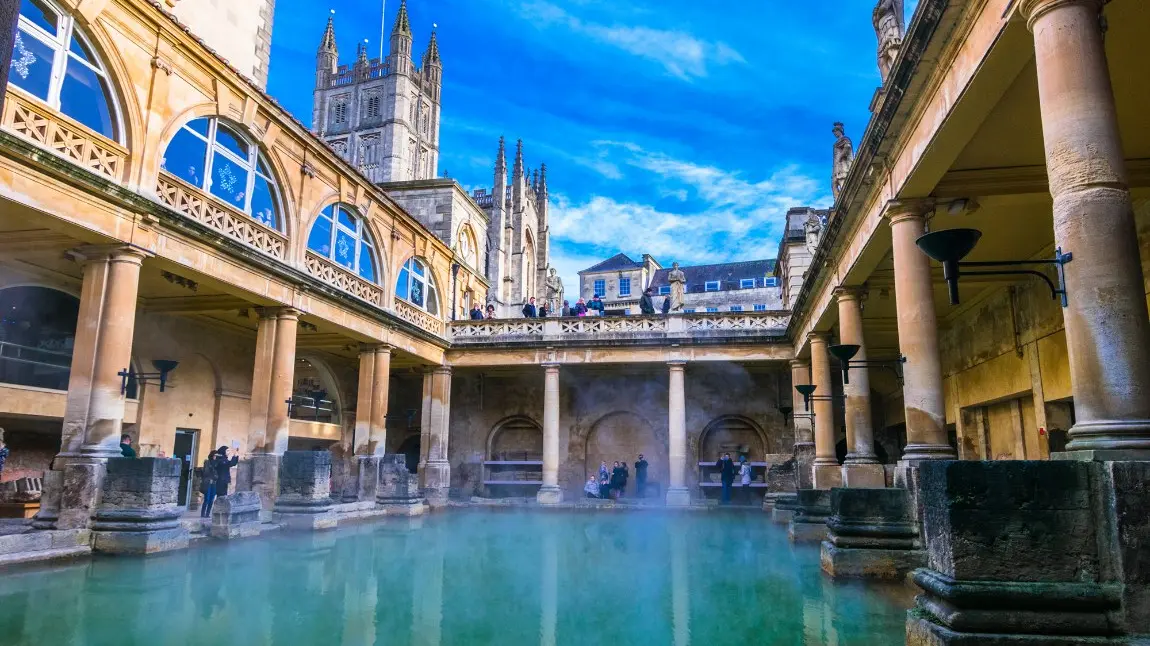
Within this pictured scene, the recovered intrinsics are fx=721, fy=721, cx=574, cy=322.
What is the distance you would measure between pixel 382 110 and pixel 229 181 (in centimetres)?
5558

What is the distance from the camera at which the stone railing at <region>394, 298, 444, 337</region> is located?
22109 millimetres

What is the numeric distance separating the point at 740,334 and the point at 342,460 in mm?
12856

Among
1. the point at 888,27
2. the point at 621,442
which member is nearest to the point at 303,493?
the point at 888,27

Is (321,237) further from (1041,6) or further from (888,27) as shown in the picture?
(1041,6)

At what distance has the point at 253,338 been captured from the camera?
22.0 m

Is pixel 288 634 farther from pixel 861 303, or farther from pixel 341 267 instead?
pixel 341 267

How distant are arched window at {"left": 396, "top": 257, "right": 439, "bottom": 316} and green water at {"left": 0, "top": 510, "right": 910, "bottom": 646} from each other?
11597 mm

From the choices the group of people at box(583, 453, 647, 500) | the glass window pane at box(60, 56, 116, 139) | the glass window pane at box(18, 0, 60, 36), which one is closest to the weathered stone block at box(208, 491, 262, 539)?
the glass window pane at box(60, 56, 116, 139)

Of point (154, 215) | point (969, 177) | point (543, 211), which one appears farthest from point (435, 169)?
point (969, 177)

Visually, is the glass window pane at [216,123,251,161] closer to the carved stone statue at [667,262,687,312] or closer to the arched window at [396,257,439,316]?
the arched window at [396,257,439,316]

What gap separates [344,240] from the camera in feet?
63.5

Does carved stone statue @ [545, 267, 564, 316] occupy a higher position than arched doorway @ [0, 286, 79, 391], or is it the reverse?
carved stone statue @ [545, 267, 564, 316]

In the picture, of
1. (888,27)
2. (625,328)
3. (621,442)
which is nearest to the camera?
(888,27)

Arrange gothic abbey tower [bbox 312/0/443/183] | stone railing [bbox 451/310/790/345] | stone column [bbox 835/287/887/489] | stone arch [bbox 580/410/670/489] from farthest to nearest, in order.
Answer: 1. gothic abbey tower [bbox 312/0/443/183]
2. stone arch [bbox 580/410/670/489]
3. stone railing [bbox 451/310/790/345]
4. stone column [bbox 835/287/887/489]
